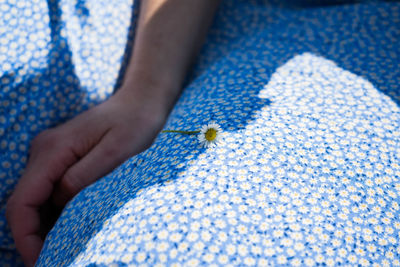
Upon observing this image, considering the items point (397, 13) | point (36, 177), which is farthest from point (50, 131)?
point (397, 13)

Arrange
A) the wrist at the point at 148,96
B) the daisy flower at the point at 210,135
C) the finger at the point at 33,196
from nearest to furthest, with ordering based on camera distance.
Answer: the daisy flower at the point at 210,135 → the finger at the point at 33,196 → the wrist at the point at 148,96

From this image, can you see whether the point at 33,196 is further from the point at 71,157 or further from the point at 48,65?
the point at 48,65

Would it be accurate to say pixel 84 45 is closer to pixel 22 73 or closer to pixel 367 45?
pixel 22 73

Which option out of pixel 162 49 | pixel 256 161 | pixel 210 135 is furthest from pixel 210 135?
pixel 162 49

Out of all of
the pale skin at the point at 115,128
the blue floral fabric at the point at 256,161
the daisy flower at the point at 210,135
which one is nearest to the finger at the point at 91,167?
the pale skin at the point at 115,128

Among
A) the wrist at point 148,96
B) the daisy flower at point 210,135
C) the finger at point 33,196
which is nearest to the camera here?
the daisy flower at point 210,135

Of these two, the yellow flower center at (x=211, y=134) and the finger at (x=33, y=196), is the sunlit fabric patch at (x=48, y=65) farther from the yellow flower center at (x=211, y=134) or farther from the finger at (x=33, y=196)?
the yellow flower center at (x=211, y=134)
